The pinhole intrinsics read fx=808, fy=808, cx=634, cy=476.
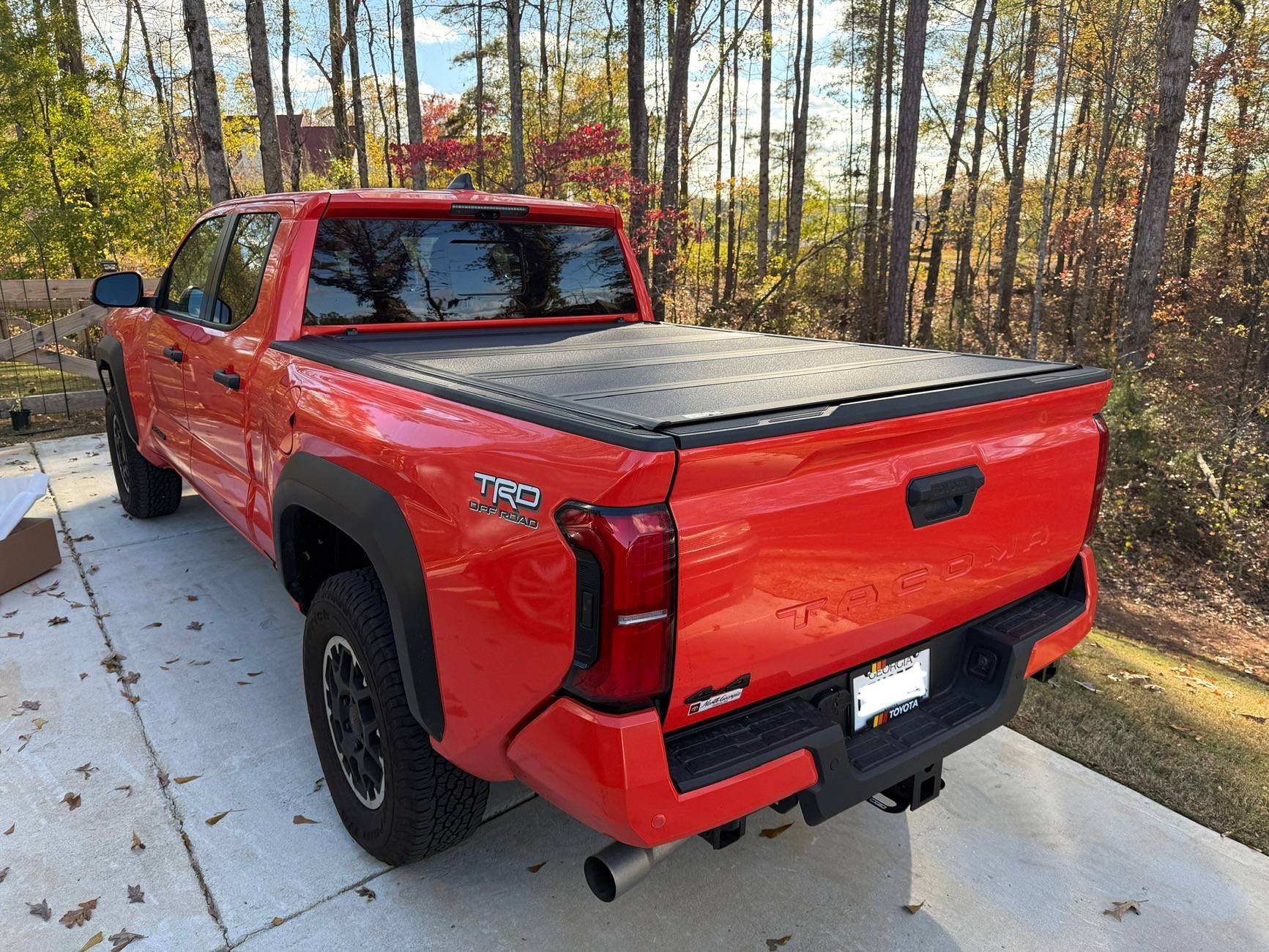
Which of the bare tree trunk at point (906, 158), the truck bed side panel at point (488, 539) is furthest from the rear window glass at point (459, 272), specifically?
the bare tree trunk at point (906, 158)

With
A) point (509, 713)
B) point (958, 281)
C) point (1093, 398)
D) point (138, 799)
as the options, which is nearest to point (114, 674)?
point (138, 799)

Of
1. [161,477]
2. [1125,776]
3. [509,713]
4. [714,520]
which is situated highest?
[714,520]

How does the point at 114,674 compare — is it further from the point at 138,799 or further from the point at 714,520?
the point at 714,520

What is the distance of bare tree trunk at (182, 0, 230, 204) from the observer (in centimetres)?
925

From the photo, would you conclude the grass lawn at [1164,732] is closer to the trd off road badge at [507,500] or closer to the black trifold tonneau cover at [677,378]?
the black trifold tonneau cover at [677,378]

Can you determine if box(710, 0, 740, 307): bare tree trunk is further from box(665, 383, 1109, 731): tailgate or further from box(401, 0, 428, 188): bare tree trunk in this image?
box(665, 383, 1109, 731): tailgate

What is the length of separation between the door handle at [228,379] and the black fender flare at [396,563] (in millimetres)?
1089

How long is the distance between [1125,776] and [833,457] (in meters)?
2.31

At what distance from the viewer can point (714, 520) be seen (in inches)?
63.8

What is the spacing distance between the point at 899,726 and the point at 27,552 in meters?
4.98

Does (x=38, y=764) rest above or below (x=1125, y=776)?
above

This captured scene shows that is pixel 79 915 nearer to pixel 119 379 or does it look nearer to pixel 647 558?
pixel 647 558

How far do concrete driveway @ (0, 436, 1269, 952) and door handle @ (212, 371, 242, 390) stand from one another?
1359 millimetres

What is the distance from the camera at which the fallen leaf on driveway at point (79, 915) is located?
2330mm
